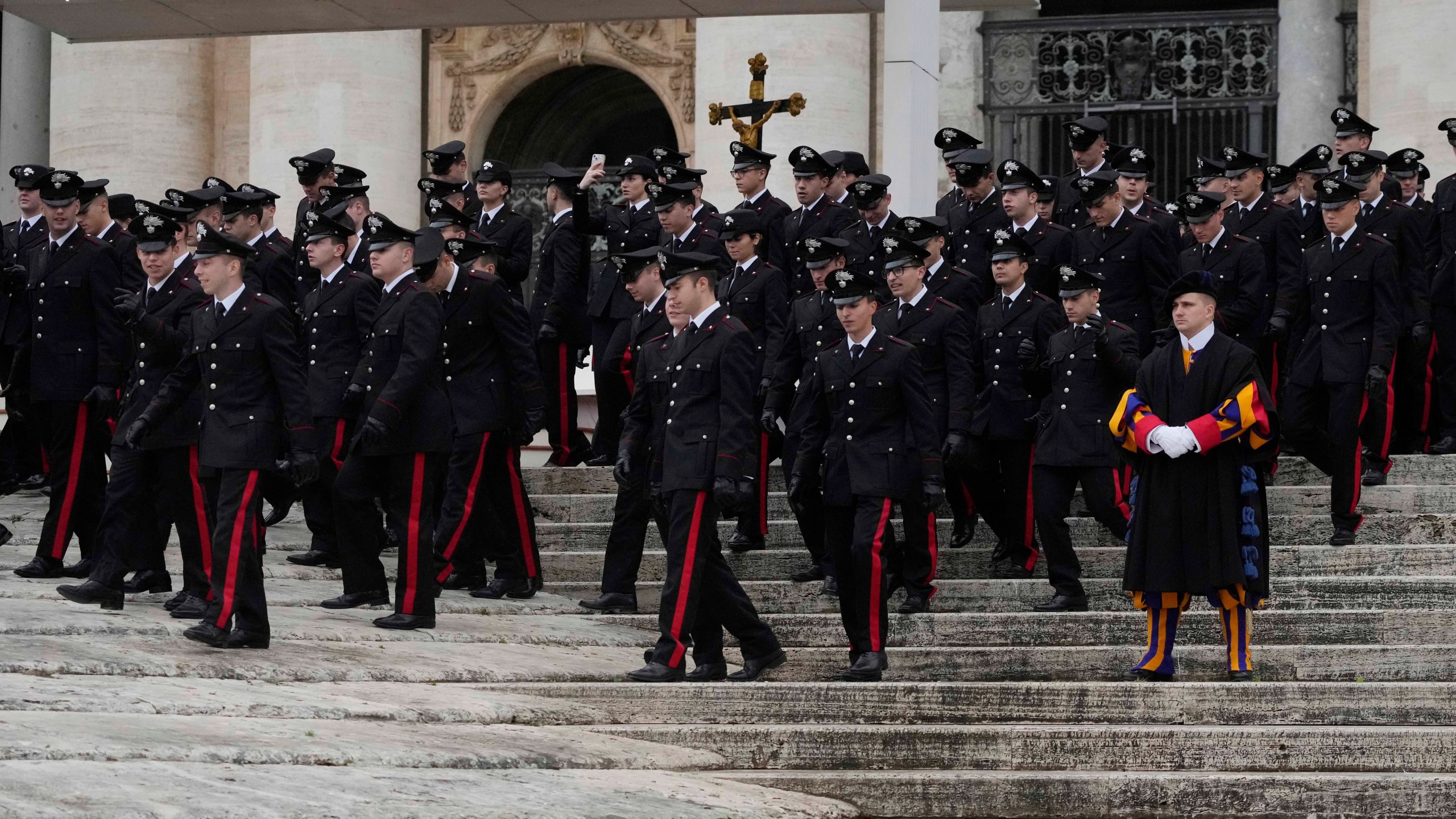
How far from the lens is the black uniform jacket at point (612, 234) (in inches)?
465

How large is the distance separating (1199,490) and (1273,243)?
3.57 meters

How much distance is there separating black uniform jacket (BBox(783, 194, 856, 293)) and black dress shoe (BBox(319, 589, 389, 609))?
3.08 meters

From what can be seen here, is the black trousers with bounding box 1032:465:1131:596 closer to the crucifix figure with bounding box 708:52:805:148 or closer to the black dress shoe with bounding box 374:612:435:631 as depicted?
the black dress shoe with bounding box 374:612:435:631

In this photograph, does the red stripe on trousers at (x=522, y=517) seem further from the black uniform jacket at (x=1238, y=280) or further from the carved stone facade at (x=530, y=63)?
the carved stone facade at (x=530, y=63)

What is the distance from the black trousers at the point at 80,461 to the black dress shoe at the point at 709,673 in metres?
3.18

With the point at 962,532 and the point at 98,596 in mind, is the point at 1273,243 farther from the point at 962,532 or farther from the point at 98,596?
the point at 98,596

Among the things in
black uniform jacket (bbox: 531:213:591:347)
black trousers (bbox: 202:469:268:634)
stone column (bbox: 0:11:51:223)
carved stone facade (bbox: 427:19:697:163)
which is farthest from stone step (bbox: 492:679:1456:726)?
stone column (bbox: 0:11:51:223)

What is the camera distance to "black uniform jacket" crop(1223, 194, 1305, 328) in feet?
36.4

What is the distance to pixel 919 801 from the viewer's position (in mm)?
7203

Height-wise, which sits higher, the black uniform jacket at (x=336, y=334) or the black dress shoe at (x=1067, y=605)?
the black uniform jacket at (x=336, y=334)

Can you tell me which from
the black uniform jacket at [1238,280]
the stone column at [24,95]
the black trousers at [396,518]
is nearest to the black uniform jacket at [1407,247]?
the black uniform jacket at [1238,280]

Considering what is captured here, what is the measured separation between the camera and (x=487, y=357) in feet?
33.8

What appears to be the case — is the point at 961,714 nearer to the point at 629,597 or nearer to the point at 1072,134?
the point at 629,597

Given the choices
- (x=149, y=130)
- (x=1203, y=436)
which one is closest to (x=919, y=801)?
(x=1203, y=436)
